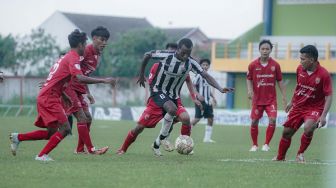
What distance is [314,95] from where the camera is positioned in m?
13.8

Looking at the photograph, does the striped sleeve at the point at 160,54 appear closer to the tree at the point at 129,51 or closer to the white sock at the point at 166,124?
the white sock at the point at 166,124

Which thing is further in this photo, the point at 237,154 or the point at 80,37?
the point at 237,154

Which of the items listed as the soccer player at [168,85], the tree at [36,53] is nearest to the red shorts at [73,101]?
the soccer player at [168,85]

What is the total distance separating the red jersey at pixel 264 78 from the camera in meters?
18.2

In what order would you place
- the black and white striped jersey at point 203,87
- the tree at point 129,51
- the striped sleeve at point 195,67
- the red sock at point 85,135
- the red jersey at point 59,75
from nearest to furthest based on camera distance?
the red jersey at point 59,75 < the red sock at point 85,135 < the striped sleeve at point 195,67 < the black and white striped jersey at point 203,87 < the tree at point 129,51

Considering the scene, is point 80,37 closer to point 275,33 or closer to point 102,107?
point 102,107

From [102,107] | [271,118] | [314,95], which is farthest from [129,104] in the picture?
[314,95]

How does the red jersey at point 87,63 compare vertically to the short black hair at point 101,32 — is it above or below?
below

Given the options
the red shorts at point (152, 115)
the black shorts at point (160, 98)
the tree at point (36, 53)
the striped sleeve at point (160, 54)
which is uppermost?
the striped sleeve at point (160, 54)

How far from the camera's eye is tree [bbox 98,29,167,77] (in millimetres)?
56312

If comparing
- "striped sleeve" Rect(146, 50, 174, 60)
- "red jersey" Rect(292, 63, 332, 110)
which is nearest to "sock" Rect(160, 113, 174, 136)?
"striped sleeve" Rect(146, 50, 174, 60)

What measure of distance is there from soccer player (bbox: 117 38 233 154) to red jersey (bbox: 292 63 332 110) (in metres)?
1.43

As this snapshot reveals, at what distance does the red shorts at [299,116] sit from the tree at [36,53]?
42696mm

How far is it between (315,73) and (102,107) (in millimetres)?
27934
